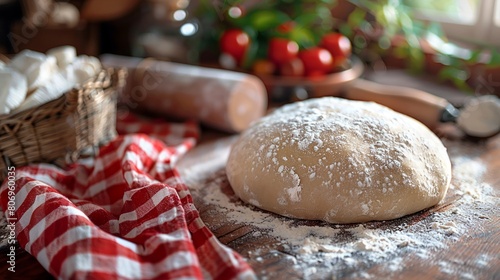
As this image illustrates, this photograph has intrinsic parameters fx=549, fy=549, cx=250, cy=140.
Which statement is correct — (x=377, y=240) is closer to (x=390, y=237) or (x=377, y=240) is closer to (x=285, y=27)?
(x=390, y=237)

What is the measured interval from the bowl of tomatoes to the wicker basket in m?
0.48

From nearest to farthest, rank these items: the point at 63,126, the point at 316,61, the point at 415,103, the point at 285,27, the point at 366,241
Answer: the point at 366,241 < the point at 63,126 < the point at 415,103 < the point at 316,61 < the point at 285,27

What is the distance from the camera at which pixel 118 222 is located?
91cm

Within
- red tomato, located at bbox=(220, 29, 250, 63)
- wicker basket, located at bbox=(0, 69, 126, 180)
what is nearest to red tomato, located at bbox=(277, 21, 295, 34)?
red tomato, located at bbox=(220, 29, 250, 63)

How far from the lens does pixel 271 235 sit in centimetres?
90

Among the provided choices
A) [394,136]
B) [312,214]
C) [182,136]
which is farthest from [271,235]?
[182,136]

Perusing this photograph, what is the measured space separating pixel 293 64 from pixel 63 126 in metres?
0.71

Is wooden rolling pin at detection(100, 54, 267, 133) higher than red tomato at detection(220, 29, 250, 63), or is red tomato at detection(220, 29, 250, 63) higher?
red tomato at detection(220, 29, 250, 63)

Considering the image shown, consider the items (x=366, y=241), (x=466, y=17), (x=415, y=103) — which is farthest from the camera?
(x=466, y=17)

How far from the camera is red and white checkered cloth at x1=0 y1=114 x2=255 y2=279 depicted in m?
0.76

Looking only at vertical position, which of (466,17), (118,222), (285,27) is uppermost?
(466,17)

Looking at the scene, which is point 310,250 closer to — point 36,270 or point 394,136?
point 394,136

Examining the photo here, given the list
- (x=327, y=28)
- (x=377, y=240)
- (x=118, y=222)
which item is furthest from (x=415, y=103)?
(x=118, y=222)

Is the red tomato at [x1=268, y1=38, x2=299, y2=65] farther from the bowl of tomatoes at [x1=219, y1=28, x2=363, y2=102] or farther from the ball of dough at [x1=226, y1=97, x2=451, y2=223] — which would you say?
the ball of dough at [x1=226, y1=97, x2=451, y2=223]
